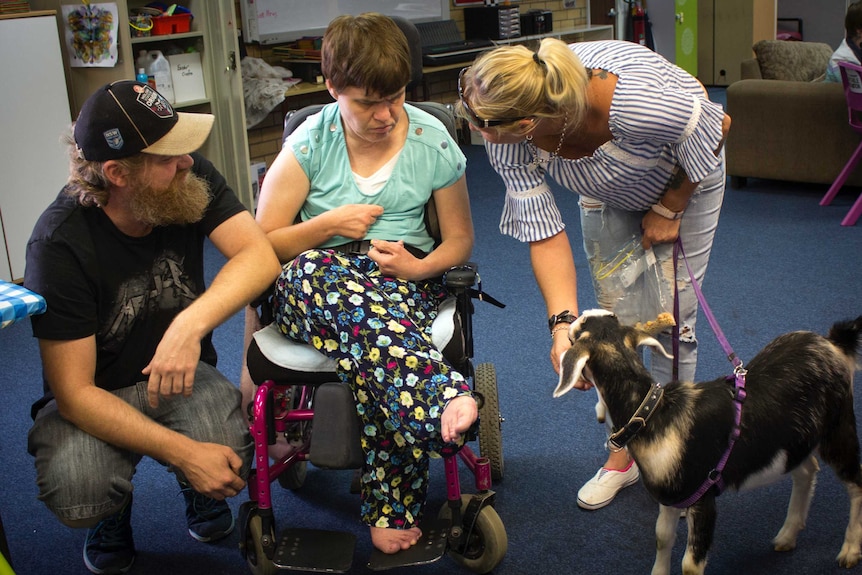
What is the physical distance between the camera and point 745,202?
502 cm

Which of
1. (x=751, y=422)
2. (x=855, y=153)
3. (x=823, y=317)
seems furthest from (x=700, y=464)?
(x=855, y=153)

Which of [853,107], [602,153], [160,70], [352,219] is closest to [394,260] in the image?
[352,219]

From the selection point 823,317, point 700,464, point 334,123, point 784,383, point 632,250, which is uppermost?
point 334,123

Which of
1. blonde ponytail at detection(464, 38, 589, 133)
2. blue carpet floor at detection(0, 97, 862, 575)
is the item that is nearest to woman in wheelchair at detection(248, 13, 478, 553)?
blonde ponytail at detection(464, 38, 589, 133)

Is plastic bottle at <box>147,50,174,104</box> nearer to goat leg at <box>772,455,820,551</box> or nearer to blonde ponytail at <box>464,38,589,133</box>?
blonde ponytail at <box>464,38,589,133</box>

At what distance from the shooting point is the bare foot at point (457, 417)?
5.65 feet

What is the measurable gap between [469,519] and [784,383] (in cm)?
73

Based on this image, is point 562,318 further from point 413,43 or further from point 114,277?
point 114,277

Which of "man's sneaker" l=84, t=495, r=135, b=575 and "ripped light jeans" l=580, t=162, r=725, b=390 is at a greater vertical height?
"ripped light jeans" l=580, t=162, r=725, b=390

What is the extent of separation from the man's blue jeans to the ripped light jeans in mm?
972

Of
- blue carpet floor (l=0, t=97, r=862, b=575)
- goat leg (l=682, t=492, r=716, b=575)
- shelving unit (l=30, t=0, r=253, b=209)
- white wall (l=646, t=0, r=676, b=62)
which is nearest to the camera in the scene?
goat leg (l=682, t=492, r=716, b=575)

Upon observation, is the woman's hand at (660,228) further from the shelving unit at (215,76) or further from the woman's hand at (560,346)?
the shelving unit at (215,76)

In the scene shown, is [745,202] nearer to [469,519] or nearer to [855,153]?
[855,153]

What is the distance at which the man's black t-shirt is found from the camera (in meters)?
1.82
